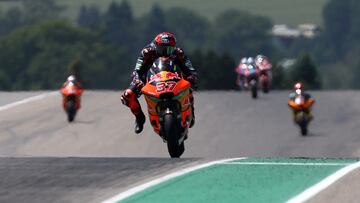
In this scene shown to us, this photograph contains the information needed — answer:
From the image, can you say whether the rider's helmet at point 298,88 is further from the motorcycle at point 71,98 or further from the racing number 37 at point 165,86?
the racing number 37 at point 165,86

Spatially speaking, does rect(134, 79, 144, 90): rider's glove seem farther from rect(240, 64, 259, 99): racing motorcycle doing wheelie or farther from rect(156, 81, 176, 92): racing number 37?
rect(240, 64, 259, 99): racing motorcycle doing wheelie

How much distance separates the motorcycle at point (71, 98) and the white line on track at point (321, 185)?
22.5 meters

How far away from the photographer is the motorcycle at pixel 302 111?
34781 millimetres

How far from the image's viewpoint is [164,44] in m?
17.8

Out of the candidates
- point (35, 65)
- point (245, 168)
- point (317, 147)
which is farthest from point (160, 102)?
point (35, 65)

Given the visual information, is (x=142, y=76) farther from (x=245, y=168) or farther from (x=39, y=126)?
Answer: (x=39, y=126)

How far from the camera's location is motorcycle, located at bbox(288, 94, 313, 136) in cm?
3478

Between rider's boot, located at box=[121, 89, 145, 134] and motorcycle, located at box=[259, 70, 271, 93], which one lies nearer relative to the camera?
rider's boot, located at box=[121, 89, 145, 134]

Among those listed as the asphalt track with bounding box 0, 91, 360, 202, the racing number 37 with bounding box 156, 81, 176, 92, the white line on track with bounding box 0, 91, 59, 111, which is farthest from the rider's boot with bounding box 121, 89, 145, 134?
the white line on track with bounding box 0, 91, 59, 111

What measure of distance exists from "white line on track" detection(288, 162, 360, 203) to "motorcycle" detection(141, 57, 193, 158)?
15.4 ft

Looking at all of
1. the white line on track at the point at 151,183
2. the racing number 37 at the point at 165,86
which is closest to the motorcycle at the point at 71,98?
the racing number 37 at the point at 165,86

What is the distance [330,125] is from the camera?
121ft

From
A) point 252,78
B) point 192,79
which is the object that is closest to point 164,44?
point 192,79

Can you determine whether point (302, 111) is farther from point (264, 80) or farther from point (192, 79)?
point (192, 79)
